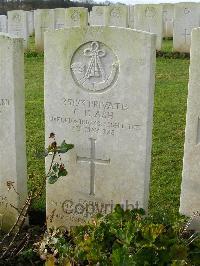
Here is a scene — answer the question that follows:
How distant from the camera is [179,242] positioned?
2869 mm

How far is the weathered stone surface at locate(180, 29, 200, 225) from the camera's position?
323cm

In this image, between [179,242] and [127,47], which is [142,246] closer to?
[179,242]

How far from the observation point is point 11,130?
3.70 meters

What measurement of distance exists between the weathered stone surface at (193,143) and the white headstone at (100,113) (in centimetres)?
26

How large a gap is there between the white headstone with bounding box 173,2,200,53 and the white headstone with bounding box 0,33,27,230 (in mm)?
10104

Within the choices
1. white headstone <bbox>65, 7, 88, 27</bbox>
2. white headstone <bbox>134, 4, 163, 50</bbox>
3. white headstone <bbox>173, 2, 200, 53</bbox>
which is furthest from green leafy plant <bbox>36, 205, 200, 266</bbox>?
white headstone <bbox>65, 7, 88, 27</bbox>

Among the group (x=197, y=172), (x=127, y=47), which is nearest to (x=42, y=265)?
(x=197, y=172)

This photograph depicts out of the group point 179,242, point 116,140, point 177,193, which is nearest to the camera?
point 179,242

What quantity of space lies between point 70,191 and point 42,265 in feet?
2.07

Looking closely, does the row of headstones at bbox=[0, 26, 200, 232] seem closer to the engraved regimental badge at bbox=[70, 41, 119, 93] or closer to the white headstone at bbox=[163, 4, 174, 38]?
the engraved regimental badge at bbox=[70, 41, 119, 93]

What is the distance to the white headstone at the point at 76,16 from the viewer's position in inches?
529

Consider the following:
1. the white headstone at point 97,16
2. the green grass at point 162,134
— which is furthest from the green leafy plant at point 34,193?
the white headstone at point 97,16

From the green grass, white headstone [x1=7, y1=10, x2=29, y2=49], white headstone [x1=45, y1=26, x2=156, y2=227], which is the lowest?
the green grass

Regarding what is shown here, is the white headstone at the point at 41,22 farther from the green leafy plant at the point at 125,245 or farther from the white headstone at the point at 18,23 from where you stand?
the green leafy plant at the point at 125,245
